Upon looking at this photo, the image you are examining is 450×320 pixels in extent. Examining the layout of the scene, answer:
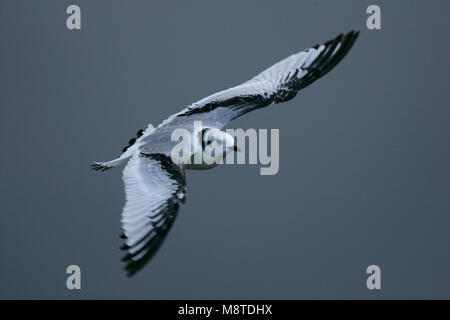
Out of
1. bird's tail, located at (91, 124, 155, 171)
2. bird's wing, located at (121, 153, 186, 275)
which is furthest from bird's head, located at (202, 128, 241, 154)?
bird's tail, located at (91, 124, 155, 171)

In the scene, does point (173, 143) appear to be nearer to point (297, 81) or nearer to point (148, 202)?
point (148, 202)

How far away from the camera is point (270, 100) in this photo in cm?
395

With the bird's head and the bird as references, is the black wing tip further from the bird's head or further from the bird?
the bird's head

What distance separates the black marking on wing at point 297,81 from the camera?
Result: 386 cm

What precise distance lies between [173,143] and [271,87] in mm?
867

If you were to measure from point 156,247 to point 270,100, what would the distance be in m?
1.47

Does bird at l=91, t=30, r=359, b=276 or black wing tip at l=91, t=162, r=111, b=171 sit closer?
bird at l=91, t=30, r=359, b=276

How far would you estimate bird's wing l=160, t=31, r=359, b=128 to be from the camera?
12.5ft

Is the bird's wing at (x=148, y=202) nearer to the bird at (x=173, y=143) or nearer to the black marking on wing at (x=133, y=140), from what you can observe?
the bird at (x=173, y=143)

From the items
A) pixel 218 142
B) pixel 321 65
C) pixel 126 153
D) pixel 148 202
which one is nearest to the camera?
pixel 148 202

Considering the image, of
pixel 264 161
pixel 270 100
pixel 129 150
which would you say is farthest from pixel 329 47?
pixel 129 150

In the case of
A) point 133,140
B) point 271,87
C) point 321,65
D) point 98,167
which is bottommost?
point 98,167

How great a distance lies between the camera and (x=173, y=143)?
347 cm

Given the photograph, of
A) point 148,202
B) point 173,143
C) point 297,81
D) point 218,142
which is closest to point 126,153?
point 173,143
